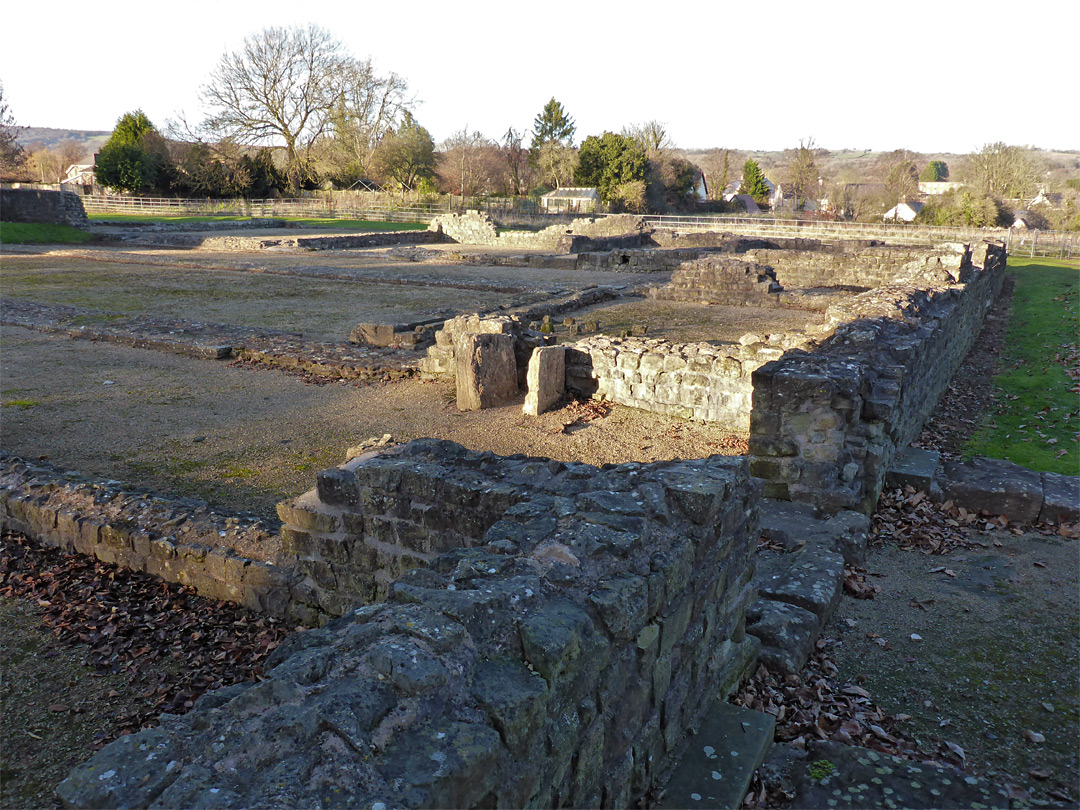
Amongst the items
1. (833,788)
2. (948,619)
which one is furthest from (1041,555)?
(833,788)

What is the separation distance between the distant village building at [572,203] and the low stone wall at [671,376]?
39.6 m

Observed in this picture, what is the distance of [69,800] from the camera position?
5.99ft

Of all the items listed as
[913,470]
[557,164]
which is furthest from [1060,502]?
[557,164]

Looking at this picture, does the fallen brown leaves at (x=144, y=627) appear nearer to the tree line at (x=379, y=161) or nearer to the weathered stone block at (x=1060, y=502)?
the weathered stone block at (x=1060, y=502)

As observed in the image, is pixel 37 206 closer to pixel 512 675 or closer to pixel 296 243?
pixel 296 243

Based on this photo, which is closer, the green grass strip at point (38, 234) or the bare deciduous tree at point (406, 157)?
the green grass strip at point (38, 234)

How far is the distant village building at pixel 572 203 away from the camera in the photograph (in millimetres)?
49594

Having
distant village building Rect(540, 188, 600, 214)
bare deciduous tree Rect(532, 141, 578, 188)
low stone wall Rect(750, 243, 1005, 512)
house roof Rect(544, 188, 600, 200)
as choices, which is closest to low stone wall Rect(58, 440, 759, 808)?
low stone wall Rect(750, 243, 1005, 512)

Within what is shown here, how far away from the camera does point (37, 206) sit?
110ft

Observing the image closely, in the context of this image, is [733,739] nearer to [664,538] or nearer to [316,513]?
[664,538]

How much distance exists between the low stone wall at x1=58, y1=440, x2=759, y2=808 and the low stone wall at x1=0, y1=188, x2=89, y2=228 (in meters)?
38.4

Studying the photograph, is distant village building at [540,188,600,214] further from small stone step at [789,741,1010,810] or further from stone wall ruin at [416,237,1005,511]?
small stone step at [789,741,1010,810]

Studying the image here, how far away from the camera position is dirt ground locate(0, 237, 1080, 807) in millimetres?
3920

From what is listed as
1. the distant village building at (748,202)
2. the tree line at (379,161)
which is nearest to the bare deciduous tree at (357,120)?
the tree line at (379,161)
